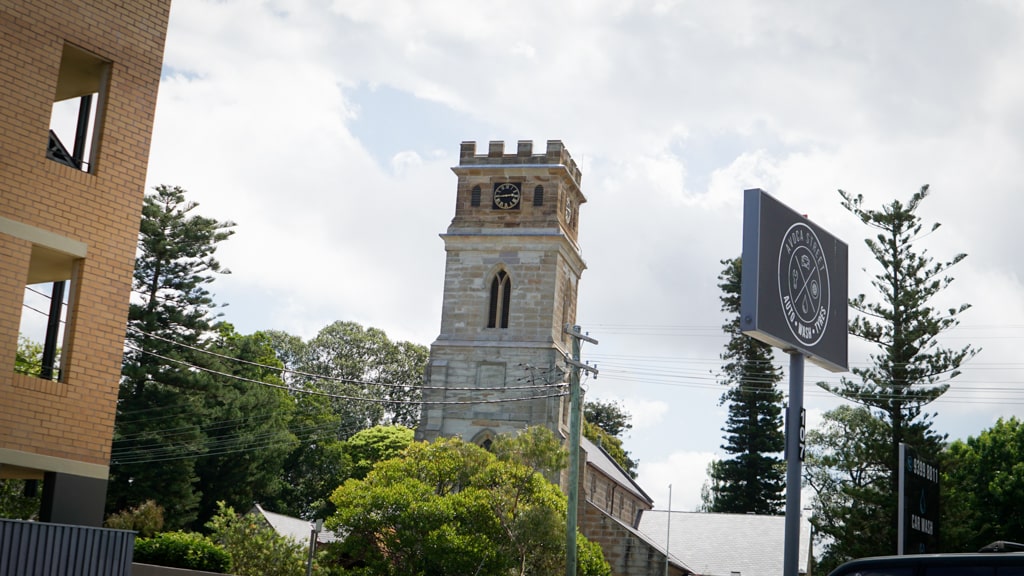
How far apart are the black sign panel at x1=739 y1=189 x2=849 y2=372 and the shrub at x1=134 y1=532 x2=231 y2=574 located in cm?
1829

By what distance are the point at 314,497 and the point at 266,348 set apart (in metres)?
9.03

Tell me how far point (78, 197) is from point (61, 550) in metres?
5.25

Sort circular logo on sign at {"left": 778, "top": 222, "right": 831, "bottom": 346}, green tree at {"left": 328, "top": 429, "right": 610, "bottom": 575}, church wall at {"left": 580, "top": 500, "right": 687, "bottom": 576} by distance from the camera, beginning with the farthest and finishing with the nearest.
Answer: church wall at {"left": 580, "top": 500, "right": 687, "bottom": 576} < green tree at {"left": 328, "top": 429, "right": 610, "bottom": 575} < circular logo on sign at {"left": 778, "top": 222, "right": 831, "bottom": 346}

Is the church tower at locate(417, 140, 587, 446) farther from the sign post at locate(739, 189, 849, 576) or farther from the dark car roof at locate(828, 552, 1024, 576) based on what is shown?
the dark car roof at locate(828, 552, 1024, 576)

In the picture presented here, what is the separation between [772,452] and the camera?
69625 millimetres

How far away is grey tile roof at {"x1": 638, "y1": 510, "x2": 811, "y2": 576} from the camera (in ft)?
171

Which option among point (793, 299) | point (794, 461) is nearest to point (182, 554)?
point (794, 461)

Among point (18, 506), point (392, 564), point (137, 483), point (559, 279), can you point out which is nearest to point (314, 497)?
point (137, 483)

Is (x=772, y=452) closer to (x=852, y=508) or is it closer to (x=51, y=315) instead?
(x=852, y=508)

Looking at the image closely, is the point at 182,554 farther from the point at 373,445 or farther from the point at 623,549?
the point at 373,445

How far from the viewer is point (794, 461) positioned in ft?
60.4

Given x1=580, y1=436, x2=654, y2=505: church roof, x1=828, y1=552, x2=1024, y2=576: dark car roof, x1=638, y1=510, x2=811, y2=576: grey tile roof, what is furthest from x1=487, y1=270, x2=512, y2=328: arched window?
x1=828, y1=552, x2=1024, y2=576: dark car roof

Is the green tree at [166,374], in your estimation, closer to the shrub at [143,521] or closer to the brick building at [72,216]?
the shrub at [143,521]

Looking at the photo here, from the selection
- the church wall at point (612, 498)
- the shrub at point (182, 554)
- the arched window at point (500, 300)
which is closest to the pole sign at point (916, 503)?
the shrub at point (182, 554)
